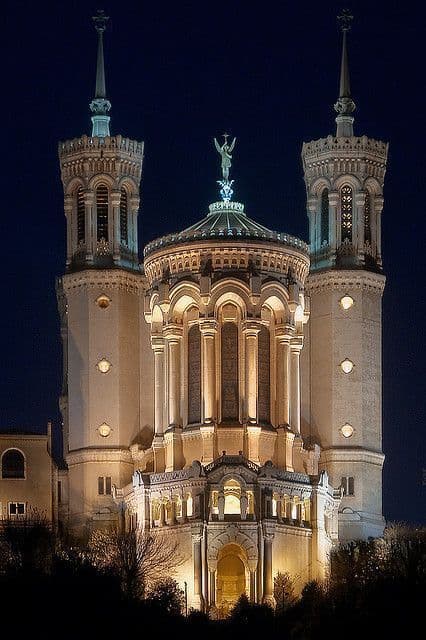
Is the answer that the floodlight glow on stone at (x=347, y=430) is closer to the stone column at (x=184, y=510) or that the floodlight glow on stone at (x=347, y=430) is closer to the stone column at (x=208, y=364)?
the stone column at (x=208, y=364)

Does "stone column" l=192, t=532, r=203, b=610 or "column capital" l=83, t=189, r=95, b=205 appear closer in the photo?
"stone column" l=192, t=532, r=203, b=610

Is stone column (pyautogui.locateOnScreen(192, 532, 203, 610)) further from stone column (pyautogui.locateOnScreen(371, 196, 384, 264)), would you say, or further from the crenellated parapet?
stone column (pyautogui.locateOnScreen(371, 196, 384, 264))

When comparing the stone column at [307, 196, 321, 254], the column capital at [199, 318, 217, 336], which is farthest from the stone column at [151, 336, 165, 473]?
the stone column at [307, 196, 321, 254]

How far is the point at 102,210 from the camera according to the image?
163 metres

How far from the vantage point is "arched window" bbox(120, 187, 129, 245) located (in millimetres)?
163625

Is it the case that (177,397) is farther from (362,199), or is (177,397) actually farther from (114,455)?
(362,199)

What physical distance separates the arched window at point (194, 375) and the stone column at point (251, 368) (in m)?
2.82

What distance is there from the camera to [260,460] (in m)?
154

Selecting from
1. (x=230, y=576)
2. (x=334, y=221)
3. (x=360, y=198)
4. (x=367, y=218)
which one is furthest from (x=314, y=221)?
(x=230, y=576)

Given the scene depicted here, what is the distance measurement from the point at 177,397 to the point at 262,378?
4840 millimetres

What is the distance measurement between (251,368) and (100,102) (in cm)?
2126

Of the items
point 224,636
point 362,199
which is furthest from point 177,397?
point 224,636

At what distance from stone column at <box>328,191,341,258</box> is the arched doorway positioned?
68.3 feet

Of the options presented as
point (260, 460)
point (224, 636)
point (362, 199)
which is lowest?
point (224, 636)
